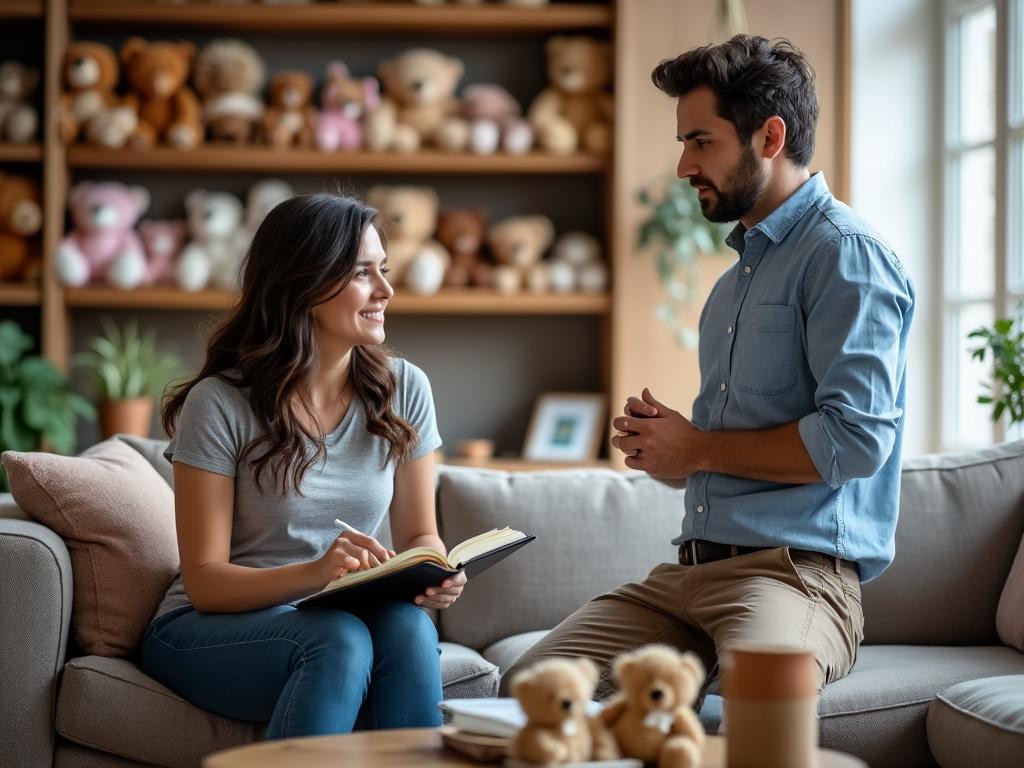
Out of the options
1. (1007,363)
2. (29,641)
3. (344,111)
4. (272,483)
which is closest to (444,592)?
(272,483)

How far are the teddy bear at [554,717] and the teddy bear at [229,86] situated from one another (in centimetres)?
323

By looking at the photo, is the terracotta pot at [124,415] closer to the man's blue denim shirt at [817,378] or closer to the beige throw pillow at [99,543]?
the beige throw pillow at [99,543]

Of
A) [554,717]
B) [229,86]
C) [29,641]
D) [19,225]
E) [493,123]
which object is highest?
[229,86]

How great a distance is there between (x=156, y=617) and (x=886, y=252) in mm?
1348

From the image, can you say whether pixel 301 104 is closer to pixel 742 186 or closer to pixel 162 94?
pixel 162 94

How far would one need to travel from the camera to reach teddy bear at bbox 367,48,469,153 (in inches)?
162

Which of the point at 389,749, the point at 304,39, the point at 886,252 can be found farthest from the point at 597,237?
the point at 389,749

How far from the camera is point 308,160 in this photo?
4.07 meters

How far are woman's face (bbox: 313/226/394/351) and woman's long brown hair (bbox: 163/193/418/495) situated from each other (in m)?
0.02

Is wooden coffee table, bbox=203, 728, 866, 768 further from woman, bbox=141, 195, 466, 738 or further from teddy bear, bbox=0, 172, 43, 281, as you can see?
teddy bear, bbox=0, 172, 43, 281

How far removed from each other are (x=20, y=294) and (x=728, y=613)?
9.75 feet

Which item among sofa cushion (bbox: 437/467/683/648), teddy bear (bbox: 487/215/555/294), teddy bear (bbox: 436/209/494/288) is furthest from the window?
teddy bear (bbox: 436/209/494/288)

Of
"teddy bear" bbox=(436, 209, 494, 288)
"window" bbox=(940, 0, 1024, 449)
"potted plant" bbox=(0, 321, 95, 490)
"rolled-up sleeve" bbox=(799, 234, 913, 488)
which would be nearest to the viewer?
"rolled-up sleeve" bbox=(799, 234, 913, 488)

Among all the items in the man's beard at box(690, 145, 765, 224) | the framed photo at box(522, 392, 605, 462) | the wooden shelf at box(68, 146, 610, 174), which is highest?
the wooden shelf at box(68, 146, 610, 174)
